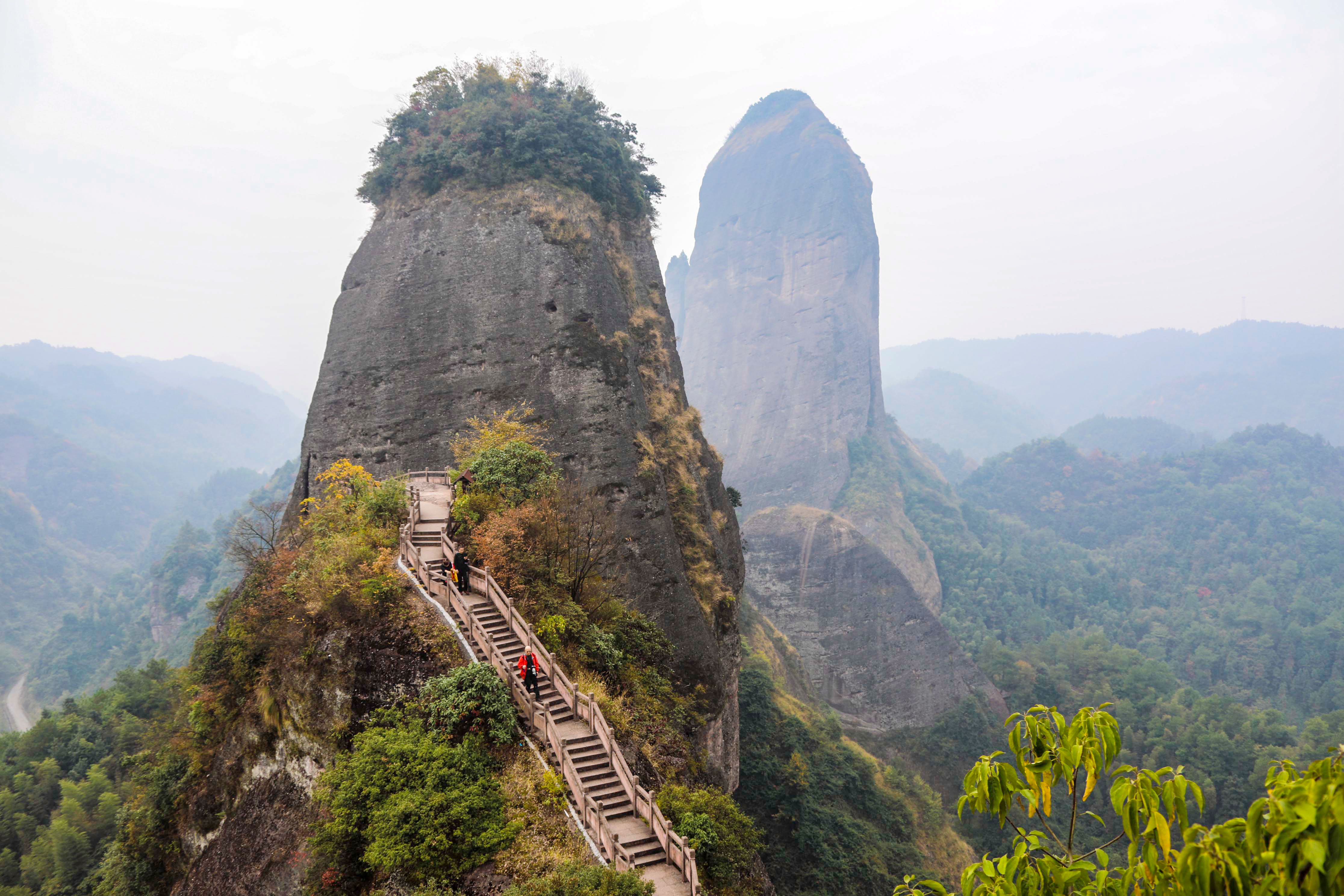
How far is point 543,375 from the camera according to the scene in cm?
2344

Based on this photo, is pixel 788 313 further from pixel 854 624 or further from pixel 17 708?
pixel 17 708

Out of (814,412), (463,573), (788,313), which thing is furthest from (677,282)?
(463,573)

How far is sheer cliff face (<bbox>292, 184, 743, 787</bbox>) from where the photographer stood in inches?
860

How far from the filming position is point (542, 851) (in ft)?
32.4

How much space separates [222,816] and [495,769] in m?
7.02

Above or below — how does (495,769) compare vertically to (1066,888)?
below

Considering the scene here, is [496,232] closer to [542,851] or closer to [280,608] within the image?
[280,608]

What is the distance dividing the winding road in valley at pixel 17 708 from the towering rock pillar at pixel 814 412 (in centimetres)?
8354

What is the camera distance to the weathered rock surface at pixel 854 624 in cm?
5691

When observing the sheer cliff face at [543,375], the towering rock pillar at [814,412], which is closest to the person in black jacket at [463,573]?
the sheer cliff face at [543,375]

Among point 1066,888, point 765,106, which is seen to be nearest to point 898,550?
point 1066,888

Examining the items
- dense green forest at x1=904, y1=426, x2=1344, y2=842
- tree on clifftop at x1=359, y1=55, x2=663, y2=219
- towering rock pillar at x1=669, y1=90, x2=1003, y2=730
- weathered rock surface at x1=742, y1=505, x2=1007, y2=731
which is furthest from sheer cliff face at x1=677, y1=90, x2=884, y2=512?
tree on clifftop at x1=359, y1=55, x2=663, y2=219

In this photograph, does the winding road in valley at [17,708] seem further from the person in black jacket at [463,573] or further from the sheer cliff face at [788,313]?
the sheer cliff face at [788,313]

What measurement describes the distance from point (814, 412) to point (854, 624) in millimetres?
43675
